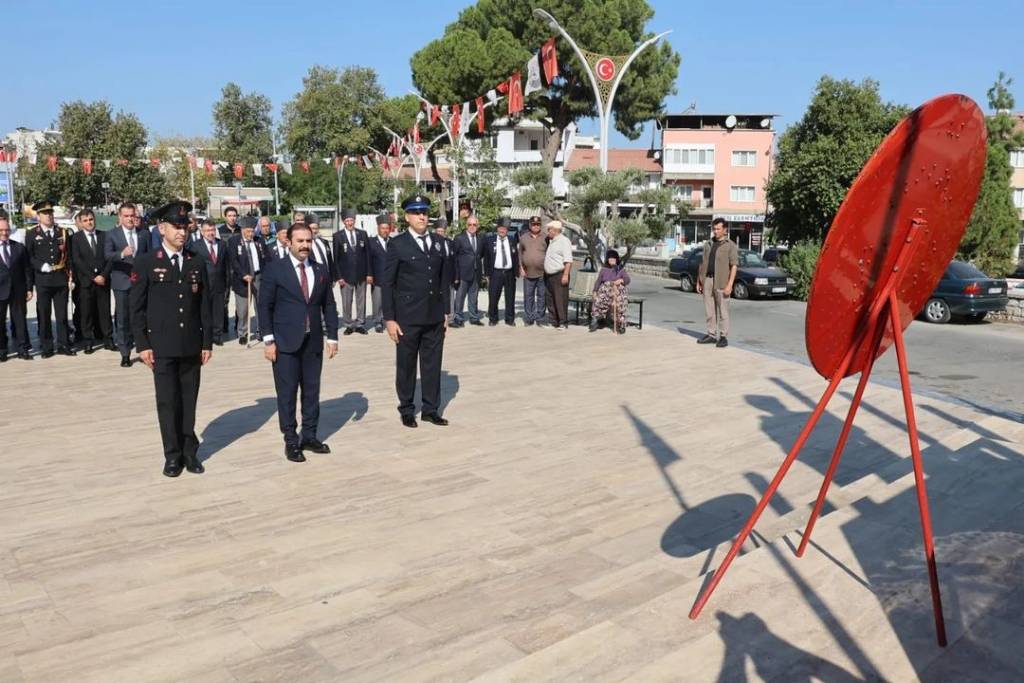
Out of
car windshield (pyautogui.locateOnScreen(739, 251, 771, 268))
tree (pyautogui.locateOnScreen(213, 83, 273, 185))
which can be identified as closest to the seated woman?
car windshield (pyautogui.locateOnScreen(739, 251, 771, 268))

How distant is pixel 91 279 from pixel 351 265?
12.0 ft

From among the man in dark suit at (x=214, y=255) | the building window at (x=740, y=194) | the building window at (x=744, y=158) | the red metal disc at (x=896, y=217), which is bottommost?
the man in dark suit at (x=214, y=255)

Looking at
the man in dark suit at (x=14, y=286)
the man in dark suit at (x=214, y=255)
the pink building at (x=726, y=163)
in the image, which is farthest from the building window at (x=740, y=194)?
the man in dark suit at (x=14, y=286)

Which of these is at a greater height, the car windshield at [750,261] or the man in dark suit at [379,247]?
the man in dark suit at [379,247]

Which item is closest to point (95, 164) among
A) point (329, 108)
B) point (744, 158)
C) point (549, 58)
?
point (329, 108)

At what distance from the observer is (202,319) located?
6402 mm

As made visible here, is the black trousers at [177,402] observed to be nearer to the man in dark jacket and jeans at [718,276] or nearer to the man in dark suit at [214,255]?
the man in dark suit at [214,255]

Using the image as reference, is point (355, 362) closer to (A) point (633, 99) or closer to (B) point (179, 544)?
(B) point (179, 544)

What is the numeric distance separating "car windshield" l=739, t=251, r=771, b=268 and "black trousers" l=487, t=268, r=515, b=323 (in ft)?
38.0

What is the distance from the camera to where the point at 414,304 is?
25.0ft

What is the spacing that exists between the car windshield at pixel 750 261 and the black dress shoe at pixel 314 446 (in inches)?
776

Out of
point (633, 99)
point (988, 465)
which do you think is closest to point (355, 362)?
point (988, 465)

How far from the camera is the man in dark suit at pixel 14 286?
10.8m

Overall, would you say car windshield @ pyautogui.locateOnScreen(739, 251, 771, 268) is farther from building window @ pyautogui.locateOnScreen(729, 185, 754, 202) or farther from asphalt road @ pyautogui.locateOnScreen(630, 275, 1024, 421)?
building window @ pyautogui.locateOnScreen(729, 185, 754, 202)
